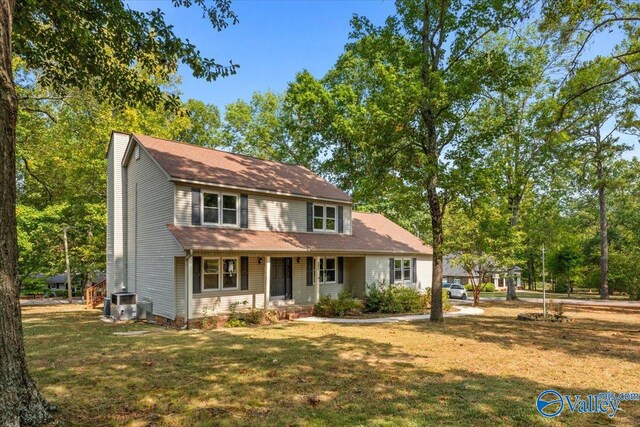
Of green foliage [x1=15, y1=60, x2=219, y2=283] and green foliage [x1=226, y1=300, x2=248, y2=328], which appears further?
green foliage [x1=15, y1=60, x2=219, y2=283]

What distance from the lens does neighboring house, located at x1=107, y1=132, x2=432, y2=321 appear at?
47.7 ft

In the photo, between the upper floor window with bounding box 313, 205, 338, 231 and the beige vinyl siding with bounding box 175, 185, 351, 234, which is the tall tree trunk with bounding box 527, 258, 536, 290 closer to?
the upper floor window with bounding box 313, 205, 338, 231

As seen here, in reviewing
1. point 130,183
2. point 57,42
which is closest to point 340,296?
point 130,183

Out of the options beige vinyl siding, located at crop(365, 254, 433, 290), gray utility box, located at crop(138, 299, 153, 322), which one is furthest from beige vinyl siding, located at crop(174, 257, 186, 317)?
beige vinyl siding, located at crop(365, 254, 433, 290)

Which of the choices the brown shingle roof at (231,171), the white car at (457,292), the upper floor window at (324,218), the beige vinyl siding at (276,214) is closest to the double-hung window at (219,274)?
the beige vinyl siding at (276,214)

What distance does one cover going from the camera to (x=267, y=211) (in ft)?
58.1

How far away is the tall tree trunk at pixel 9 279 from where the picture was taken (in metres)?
4.27

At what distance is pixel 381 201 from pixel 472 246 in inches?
507

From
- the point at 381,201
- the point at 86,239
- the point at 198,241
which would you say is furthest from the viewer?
the point at 381,201

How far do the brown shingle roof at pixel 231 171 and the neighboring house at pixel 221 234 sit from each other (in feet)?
0.22

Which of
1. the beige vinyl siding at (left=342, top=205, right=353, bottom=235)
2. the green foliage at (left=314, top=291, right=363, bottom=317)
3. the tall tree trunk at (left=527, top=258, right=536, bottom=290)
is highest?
the beige vinyl siding at (left=342, top=205, right=353, bottom=235)

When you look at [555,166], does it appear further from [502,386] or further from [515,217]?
[502,386]

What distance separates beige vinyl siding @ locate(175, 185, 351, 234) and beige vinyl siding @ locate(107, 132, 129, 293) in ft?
16.3

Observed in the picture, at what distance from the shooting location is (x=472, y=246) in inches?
832
